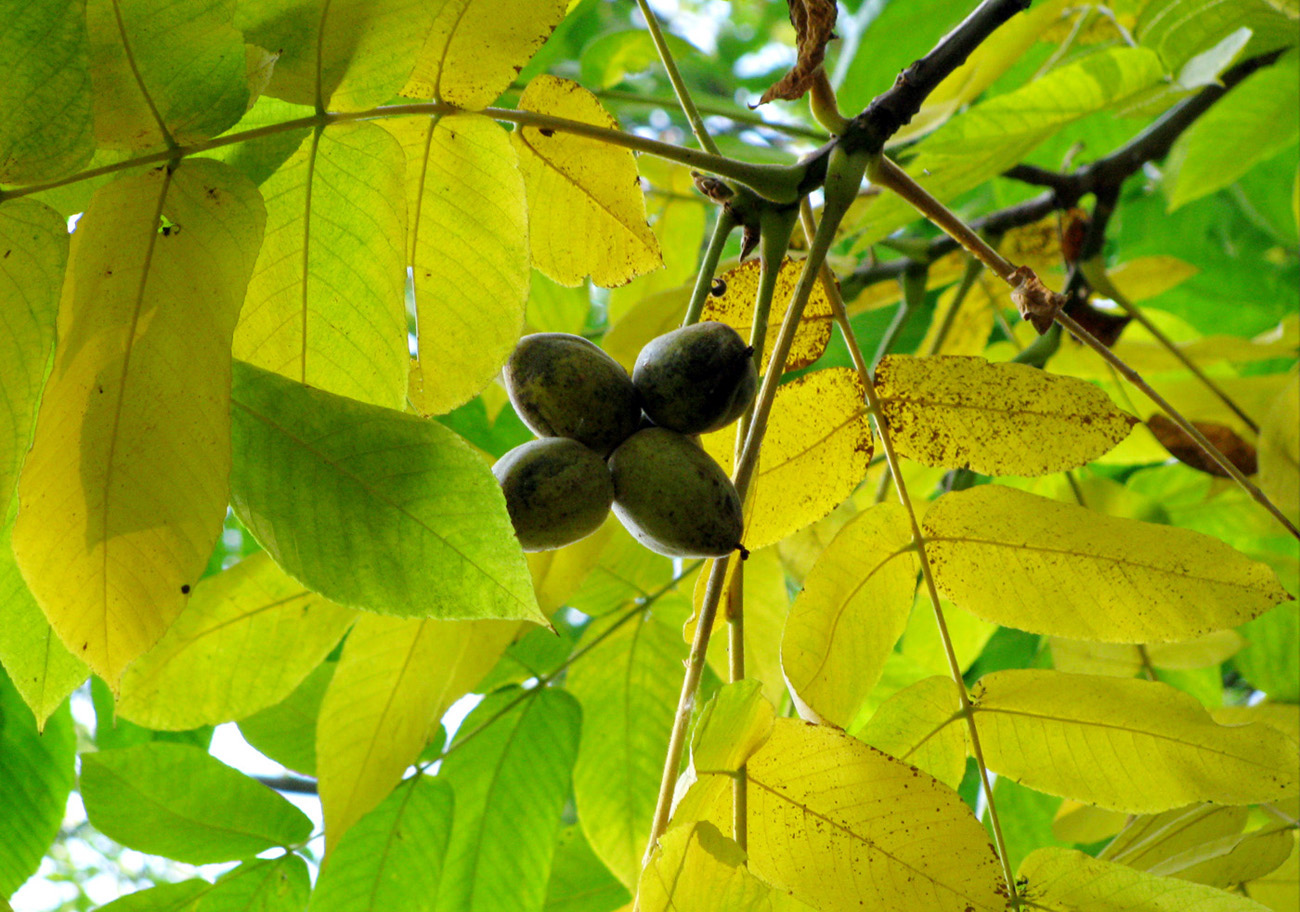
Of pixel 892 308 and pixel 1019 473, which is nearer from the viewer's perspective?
pixel 1019 473

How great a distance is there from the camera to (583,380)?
921mm

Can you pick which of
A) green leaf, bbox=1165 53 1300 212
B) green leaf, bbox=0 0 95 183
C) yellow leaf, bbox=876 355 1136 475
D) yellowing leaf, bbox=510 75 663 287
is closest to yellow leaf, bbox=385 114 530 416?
yellowing leaf, bbox=510 75 663 287

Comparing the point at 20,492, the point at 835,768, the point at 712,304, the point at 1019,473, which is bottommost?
the point at 835,768

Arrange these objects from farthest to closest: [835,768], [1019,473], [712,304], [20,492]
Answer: [712,304]
[1019,473]
[835,768]
[20,492]

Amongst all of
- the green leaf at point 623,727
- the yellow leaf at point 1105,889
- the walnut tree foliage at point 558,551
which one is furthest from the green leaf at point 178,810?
the yellow leaf at point 1105,889

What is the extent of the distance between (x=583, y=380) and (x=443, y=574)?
0.83ft

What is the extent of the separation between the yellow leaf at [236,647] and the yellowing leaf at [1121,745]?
69 centimetres

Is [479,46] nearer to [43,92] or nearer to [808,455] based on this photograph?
[43,92]

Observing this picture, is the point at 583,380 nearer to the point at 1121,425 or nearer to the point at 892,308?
the point at 1121,425

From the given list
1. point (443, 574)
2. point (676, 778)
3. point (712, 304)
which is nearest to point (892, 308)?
point (712, 304)

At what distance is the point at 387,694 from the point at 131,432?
48 cm

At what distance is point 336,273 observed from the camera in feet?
3.00

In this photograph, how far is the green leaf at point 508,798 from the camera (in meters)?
1.21

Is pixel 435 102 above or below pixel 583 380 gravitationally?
above
